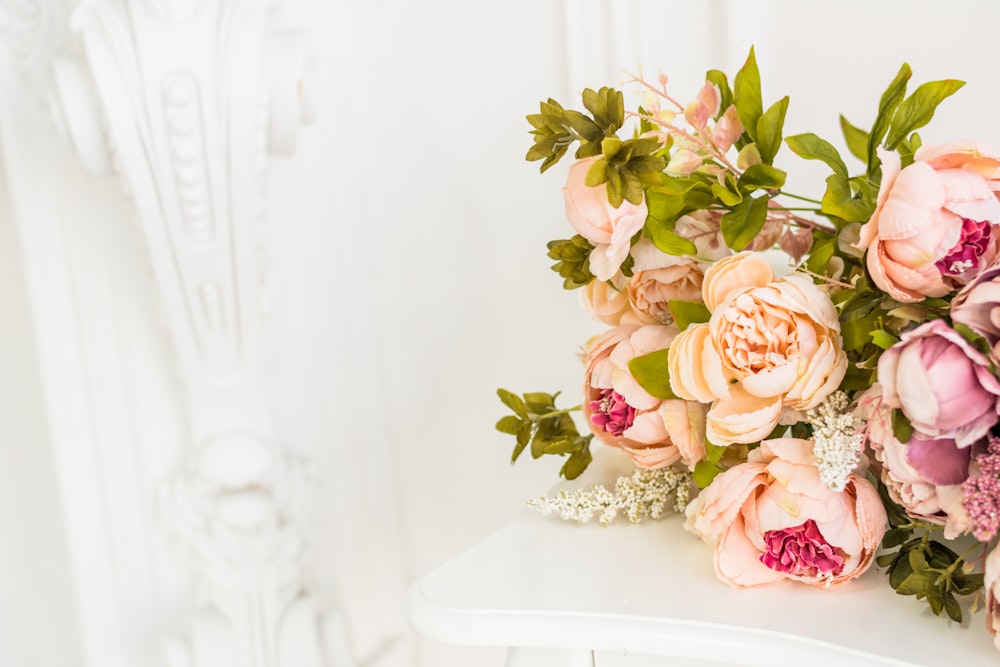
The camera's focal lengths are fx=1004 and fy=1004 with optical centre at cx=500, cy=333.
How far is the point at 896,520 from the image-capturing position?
611 millimetres

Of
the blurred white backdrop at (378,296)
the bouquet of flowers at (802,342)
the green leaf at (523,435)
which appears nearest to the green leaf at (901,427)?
the bouquet of flowers at (802,342)

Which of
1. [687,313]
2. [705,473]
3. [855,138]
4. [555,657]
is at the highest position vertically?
[855,138]

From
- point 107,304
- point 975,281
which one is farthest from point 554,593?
point 107,304

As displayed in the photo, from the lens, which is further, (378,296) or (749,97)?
(378,296)

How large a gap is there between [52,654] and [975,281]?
1.06m

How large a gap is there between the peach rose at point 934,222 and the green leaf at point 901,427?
0.07 meters

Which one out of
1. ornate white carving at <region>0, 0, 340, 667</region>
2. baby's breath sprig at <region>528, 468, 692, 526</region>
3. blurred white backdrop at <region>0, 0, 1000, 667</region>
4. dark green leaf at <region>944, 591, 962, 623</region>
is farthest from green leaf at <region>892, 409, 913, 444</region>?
ornate white carving at <region>0, 0, 340, 667</region>

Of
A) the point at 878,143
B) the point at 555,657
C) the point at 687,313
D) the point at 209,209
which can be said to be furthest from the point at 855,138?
the point at 209,209

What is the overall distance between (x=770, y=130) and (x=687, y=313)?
0.42 feet

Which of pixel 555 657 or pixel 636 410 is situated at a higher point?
pixel 636 410

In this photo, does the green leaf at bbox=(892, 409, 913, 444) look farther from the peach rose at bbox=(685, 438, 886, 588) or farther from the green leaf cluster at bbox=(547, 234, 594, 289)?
the green leaf cluster at bbox=(547, 234, 594, 289)

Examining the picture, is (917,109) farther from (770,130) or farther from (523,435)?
(523,435)

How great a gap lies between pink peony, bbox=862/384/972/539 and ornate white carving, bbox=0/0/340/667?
0.56 m

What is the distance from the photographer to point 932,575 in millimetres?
554
